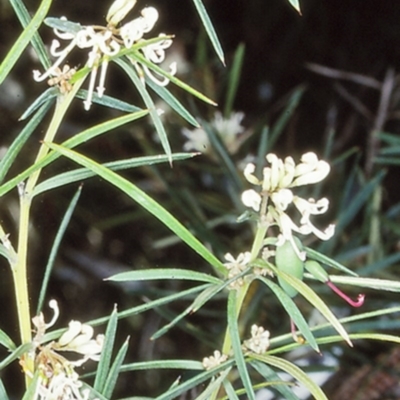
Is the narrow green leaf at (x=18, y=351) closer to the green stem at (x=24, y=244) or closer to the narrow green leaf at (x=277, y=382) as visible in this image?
the green stem at (x=24, y=244)

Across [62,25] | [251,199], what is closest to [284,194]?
[251,199]

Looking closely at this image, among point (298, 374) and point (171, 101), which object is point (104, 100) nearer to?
point (171, 101)

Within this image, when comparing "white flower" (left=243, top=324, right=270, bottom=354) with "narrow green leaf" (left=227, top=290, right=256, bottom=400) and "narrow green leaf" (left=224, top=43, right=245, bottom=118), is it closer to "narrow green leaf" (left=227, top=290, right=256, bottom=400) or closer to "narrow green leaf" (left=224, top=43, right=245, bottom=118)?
"narrow green leaf" (left=227, top=290, right=256, bottom=400)

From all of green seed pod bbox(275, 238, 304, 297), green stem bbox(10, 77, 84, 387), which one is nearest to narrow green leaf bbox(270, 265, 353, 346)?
green seed pod bbox(275, 238, 304, 297)

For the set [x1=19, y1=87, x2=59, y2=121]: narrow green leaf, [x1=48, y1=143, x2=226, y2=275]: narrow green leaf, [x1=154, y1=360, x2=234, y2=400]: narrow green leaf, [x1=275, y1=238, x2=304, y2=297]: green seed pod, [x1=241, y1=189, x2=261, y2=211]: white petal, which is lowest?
[x1=154, y1=360, x2=234, y2=400]: narrow green leaf

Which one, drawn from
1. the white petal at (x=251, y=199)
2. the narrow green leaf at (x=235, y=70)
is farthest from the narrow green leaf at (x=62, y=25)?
the narrow green leaf at (x=235, y=70)

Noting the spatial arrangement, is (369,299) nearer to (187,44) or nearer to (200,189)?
(200,189)
